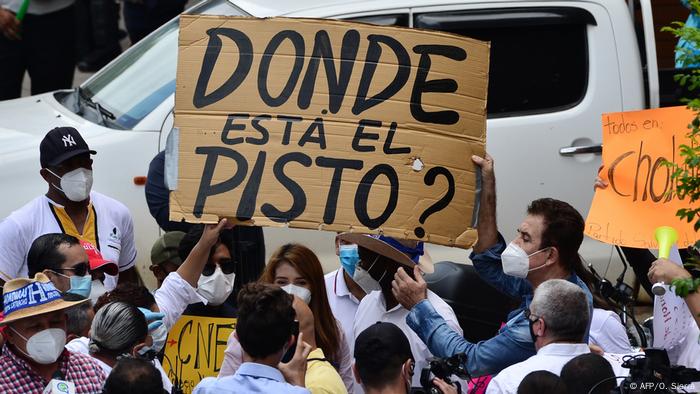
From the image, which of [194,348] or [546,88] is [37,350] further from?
[546,88]

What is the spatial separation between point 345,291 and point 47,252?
1.47 meters

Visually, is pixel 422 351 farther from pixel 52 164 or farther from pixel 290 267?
pixel 52 164

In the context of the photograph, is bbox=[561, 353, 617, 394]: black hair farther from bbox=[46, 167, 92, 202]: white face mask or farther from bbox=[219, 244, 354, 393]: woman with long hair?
bbox=[46, 167, 92, 202]: white face mask

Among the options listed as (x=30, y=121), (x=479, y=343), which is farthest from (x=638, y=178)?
(x=30, y=121)

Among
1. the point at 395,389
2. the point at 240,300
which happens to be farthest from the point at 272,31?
the point at 395,389

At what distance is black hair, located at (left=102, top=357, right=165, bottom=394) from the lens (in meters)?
5.14

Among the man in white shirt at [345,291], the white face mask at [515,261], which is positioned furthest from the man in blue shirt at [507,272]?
the man in white shirt at [345,291]

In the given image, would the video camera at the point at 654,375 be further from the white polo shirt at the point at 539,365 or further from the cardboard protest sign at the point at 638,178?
the cardboard protest sign at the point at 638,178

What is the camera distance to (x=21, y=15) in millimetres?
11297

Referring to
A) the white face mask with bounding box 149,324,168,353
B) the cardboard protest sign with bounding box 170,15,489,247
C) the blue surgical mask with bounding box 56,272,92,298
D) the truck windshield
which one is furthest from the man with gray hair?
the truck windshield

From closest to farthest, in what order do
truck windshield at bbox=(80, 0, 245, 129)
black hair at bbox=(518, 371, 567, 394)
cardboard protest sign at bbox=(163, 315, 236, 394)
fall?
1. black hair at bbox=(518, 371, 567, 394)
2. cardboard protest sign at bbox=(163, 315, 236, 394)
3. truck windshield at bbox=(80, 0, 245, 129)

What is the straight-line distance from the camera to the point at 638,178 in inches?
265

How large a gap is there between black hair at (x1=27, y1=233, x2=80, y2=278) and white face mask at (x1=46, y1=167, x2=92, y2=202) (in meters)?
0.56

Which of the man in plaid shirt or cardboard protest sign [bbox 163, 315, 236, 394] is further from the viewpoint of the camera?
cardboard protest sign [bbox 163, 315, 236, 394]
